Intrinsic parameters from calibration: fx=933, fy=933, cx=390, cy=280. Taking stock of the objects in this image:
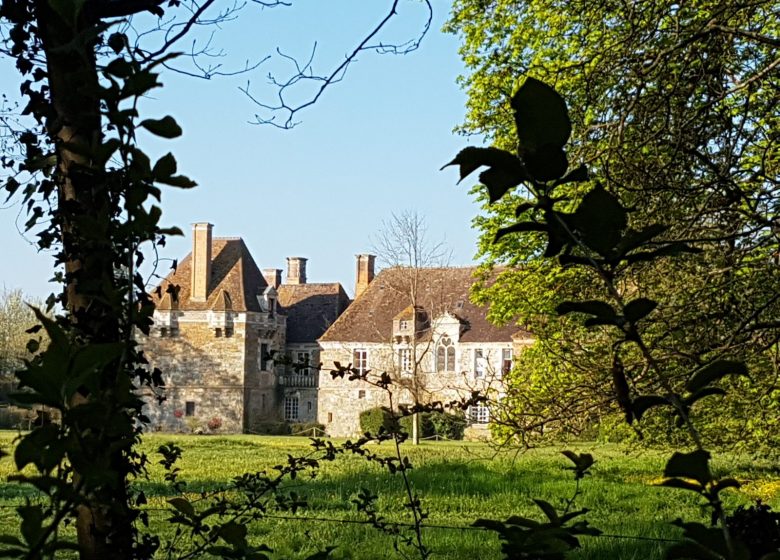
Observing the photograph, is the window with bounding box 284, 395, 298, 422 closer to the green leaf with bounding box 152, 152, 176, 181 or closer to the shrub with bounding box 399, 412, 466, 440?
the shrub with bounding box 399, 412, 466, 440

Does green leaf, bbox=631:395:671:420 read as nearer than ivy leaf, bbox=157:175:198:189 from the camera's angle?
Yes

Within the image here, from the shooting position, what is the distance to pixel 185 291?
4900cm

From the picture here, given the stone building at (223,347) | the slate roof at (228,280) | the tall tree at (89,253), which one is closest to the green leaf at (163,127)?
the tall tree at (89,253)

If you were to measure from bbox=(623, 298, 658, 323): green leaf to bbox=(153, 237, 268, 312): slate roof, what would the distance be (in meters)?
47.8

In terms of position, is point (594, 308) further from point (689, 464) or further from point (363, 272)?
point (363, 272)

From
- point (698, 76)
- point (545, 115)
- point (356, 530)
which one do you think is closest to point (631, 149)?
point (698, 76)

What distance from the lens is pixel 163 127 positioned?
1249 mm

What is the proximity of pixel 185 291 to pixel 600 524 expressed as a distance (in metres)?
41.6

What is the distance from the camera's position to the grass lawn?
7.59m

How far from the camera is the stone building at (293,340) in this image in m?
43.9

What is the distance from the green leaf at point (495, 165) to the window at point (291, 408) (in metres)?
49.6

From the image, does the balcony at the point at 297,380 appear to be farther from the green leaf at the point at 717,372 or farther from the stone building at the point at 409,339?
the green leaf at the point at 717,372

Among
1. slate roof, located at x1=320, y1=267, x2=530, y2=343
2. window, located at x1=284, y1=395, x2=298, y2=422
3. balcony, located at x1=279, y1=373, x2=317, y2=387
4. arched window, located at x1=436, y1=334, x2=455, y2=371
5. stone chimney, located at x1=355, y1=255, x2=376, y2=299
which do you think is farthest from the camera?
stone chimney, located at x1=355, y1=255, x2=376, y2=299

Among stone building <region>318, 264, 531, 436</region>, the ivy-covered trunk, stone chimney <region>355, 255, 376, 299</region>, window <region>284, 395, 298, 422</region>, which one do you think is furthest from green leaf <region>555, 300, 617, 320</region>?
window <region>284, 395, 298, 422</region>
